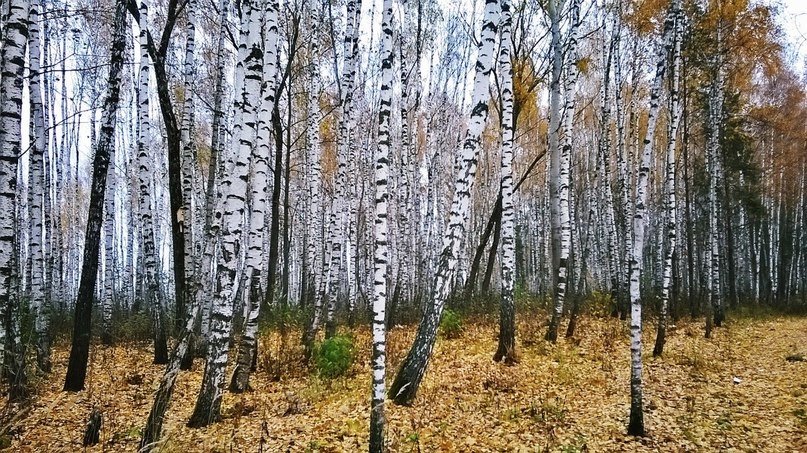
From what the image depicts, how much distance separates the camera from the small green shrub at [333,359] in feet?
28.0

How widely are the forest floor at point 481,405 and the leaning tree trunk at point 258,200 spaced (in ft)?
2.01

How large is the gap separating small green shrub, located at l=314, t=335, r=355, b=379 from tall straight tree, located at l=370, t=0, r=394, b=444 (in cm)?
350

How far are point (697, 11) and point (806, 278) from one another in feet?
79.2

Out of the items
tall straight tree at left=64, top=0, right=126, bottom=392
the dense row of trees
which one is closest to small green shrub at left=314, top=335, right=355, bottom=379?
the dense row of trees

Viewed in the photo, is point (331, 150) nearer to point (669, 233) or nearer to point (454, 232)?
point (669, 233)

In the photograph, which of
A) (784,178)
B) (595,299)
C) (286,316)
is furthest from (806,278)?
(286,316)

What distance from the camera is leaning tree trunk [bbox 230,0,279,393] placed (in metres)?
6.59

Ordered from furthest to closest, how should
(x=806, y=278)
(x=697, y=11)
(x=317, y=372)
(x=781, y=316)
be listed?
(x=806, y=278) < (x=781, y=316) < (x=697, y=11) < (x=317, y=372)

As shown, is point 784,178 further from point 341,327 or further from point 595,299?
point 341,327

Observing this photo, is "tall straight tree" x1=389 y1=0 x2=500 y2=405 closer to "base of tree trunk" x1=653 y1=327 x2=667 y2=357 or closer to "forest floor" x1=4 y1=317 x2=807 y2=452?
"forest floor" x1=4 y1=317 x2=807 y2=452

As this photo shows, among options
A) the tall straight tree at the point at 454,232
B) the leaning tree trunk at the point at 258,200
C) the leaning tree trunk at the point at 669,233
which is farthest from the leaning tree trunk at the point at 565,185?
the leaning tree trunk at the point at 258,200

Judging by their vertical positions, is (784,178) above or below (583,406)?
above

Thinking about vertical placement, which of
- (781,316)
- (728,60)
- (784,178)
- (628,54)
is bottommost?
(781,316)

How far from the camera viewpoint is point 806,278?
28516 mm
